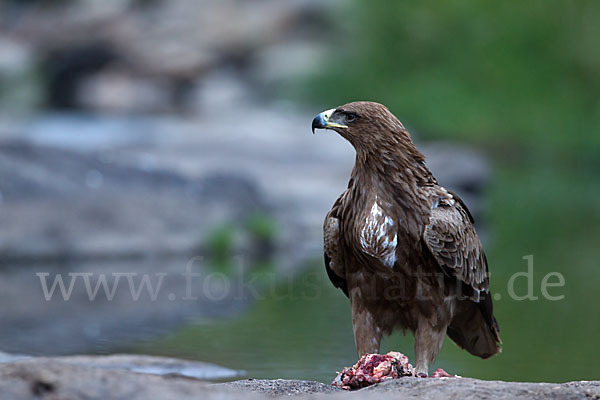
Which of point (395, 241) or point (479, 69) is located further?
point (479, 69)

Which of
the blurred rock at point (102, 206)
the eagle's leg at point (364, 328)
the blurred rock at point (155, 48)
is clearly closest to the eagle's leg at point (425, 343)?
the eagle's leg at point (364, 328)

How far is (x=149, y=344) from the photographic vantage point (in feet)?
23.1

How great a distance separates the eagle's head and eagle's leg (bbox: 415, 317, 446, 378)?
2.98ft

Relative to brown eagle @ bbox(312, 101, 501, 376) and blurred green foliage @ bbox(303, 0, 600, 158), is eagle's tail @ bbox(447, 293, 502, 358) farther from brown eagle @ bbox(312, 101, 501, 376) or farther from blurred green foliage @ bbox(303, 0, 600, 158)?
blurred green foliage @ bbox(303, 0, 600, 158)

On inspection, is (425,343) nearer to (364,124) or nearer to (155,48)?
(364,124)

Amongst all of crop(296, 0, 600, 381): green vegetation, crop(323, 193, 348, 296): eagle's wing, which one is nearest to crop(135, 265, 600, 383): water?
crop(323, 193, 348, 296): eagle's wing

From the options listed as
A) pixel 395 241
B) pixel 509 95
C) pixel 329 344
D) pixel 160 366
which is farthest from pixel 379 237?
pixel 509 95

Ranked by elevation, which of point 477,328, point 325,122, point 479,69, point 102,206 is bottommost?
point 477,328

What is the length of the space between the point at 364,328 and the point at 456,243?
660 millimetres

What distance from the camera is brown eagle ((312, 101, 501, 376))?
471 cm

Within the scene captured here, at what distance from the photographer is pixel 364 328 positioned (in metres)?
5.03

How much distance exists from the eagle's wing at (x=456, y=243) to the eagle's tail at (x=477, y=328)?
0.42 feet

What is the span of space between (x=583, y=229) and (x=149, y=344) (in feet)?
24.8

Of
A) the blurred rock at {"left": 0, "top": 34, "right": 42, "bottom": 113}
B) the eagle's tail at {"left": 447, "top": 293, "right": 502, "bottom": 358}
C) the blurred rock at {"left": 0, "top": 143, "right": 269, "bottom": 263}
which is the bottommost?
the eagle's tail at {"left": 447, "top": 293, "right": 502, "bottom": 358}
